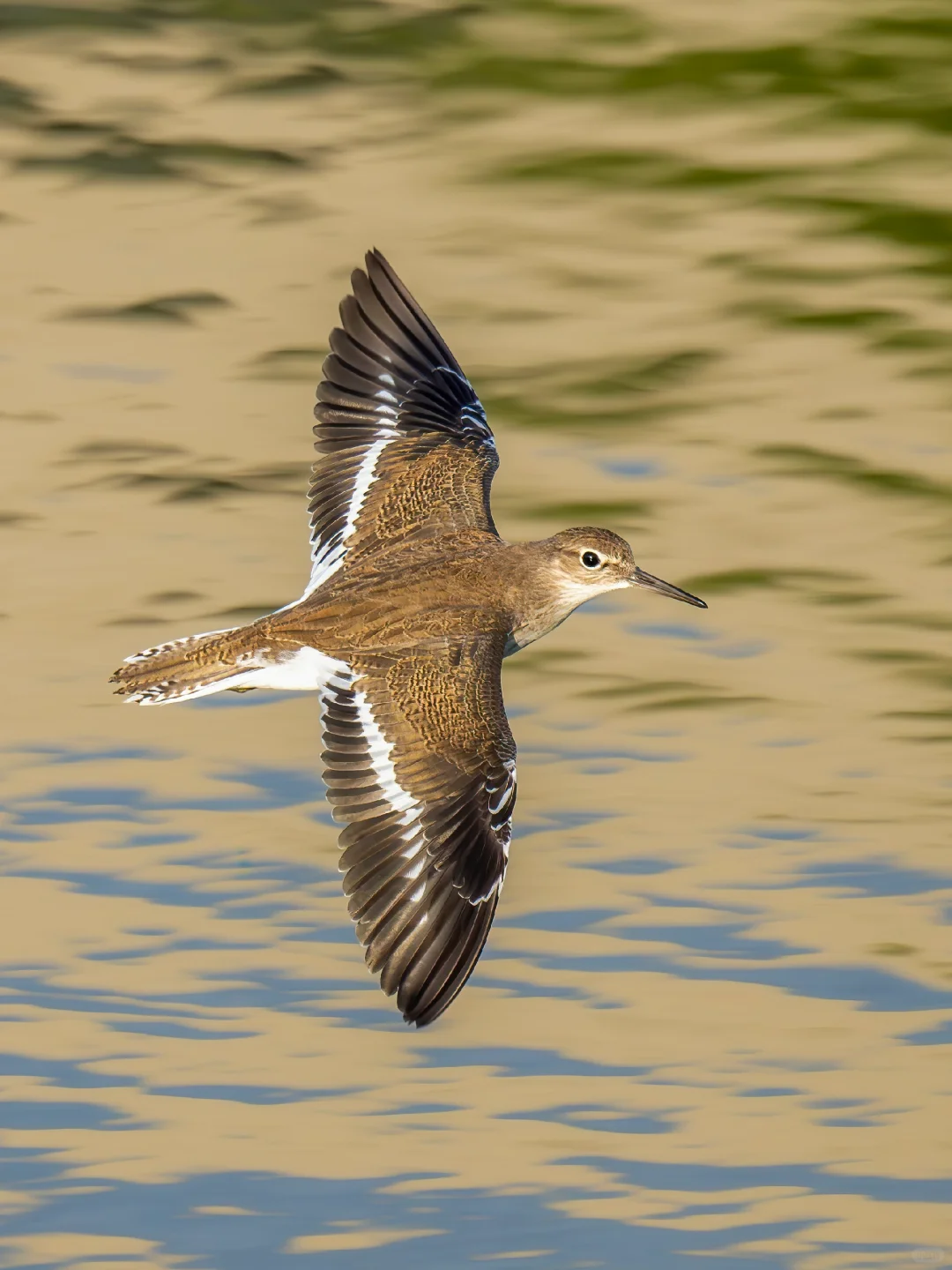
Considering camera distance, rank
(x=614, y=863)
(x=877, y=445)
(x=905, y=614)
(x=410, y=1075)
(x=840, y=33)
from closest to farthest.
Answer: (x=410, y=1075) < (x=614, y=863) < (x=905, y=614) < (x=877, y=445) < (x=840, y=33)

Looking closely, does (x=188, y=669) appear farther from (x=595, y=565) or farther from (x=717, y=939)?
(x=717, y=939)

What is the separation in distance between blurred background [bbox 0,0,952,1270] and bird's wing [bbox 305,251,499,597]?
0.84 metres

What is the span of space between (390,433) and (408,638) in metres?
1.63

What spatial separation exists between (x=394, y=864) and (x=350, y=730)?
22.2 inches

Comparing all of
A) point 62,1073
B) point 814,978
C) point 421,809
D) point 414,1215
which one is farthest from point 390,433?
point 414,1215

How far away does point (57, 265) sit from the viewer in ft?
42.3

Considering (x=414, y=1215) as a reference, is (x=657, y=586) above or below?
above

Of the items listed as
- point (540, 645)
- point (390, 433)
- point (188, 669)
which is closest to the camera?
point (188, 669)

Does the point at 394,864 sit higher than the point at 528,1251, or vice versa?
the point at 394,864

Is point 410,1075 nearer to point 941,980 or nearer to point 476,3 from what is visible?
→ point 941,980

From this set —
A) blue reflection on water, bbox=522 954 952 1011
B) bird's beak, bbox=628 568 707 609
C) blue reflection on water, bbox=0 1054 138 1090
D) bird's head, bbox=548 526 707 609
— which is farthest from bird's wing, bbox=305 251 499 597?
blue reflection on water, bbox=0 1054 138 1090

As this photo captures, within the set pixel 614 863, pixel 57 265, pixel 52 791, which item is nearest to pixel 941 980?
pixel 614 863

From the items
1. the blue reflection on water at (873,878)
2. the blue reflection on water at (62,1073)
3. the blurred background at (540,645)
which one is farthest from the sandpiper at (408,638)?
the blue reflection on water at (873,878)

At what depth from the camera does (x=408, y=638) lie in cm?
825
